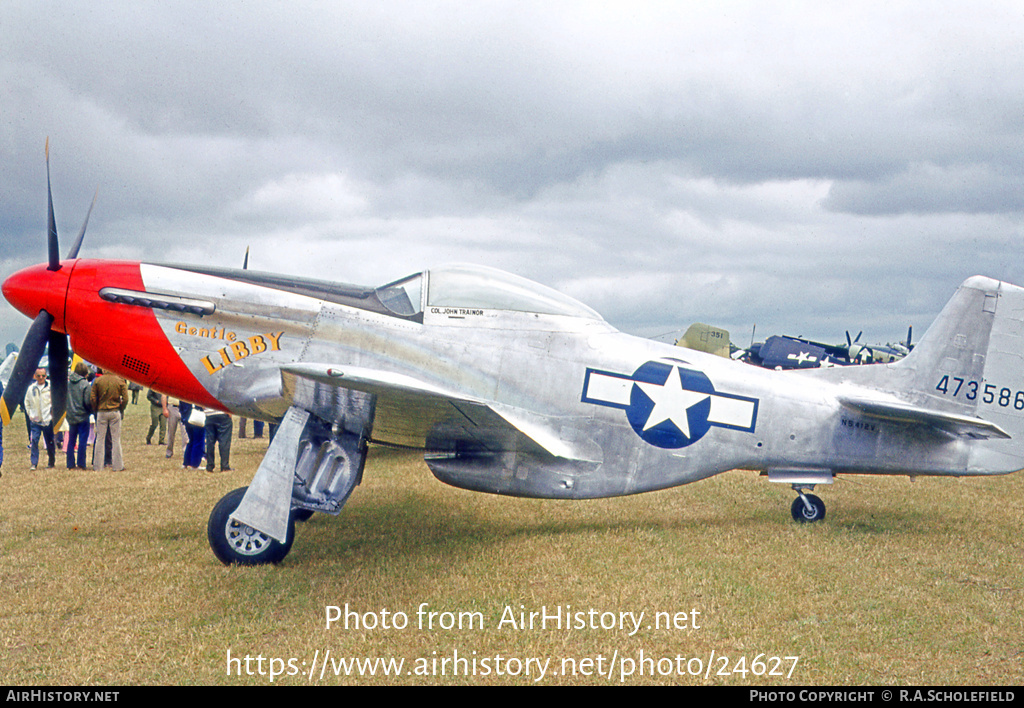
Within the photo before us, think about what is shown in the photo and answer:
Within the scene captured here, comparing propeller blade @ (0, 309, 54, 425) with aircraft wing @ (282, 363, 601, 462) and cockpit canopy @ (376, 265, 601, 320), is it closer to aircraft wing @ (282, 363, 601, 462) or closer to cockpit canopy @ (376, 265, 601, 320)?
aircraft wing @ (282, 363, 601, 462)

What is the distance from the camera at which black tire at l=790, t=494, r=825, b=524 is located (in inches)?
285

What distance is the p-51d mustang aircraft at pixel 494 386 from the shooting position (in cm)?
546

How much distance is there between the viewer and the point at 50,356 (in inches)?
240

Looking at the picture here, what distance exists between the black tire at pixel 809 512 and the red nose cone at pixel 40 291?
765cm

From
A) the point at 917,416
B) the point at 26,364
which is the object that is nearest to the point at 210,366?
the point at 26,364

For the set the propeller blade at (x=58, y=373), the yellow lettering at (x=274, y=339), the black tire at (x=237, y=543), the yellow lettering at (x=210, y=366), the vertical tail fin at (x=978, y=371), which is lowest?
the black tire at (x=237, y=543)

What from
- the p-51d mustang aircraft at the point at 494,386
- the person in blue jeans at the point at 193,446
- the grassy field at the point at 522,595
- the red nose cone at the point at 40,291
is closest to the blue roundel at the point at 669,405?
the p-51d mustang aircraft at the point at 494,386

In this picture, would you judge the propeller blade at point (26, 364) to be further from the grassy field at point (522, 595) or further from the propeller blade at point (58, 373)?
the grassy field at point (522, 595)

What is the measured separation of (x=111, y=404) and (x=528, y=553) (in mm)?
8392

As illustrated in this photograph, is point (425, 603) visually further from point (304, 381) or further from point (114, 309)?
point (114, 309)

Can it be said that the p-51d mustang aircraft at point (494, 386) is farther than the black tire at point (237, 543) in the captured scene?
Yes

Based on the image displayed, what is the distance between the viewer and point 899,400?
275 inches
